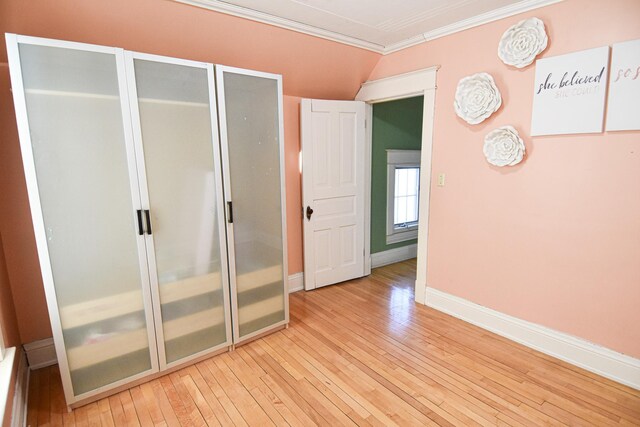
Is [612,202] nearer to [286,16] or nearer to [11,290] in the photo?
[286,16]

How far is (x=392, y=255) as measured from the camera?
4480 mm

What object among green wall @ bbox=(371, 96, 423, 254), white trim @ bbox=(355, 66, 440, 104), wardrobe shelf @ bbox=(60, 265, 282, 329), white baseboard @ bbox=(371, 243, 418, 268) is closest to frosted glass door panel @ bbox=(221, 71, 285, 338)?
wardrobe shelf @ bbox=(60, 265, 282, 329)

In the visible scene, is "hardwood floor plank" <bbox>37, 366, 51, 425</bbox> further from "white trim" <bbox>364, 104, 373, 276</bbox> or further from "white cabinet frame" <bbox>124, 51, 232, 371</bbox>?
"white trim" <bbox>364, 104, 373, 276</bbox>

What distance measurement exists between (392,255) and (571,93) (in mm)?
2809

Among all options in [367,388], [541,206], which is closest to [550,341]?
[541,206]

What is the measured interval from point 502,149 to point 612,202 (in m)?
0.76

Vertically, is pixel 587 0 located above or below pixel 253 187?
above

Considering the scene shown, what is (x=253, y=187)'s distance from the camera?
96.0 inches

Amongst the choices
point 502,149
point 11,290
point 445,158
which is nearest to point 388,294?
point 445,158

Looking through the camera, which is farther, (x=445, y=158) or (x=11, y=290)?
(x=445, y=158)

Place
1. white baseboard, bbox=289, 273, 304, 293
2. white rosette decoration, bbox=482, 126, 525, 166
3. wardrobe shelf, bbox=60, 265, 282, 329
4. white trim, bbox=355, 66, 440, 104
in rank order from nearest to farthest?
wardrobe shelf, bbox=60, 265, 282, 329
white rosette decoration, bbox=482, 126, 525, 166
white trim, bbox=355, 66, 440, 104
white baseboard, bbox=289, 273, 304, 293

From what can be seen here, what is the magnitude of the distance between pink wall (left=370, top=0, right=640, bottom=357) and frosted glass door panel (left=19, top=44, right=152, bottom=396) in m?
2.55

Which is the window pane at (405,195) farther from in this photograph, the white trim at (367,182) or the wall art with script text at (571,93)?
the wall art with script text at (571,93)

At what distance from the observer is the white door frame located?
2.98 m
